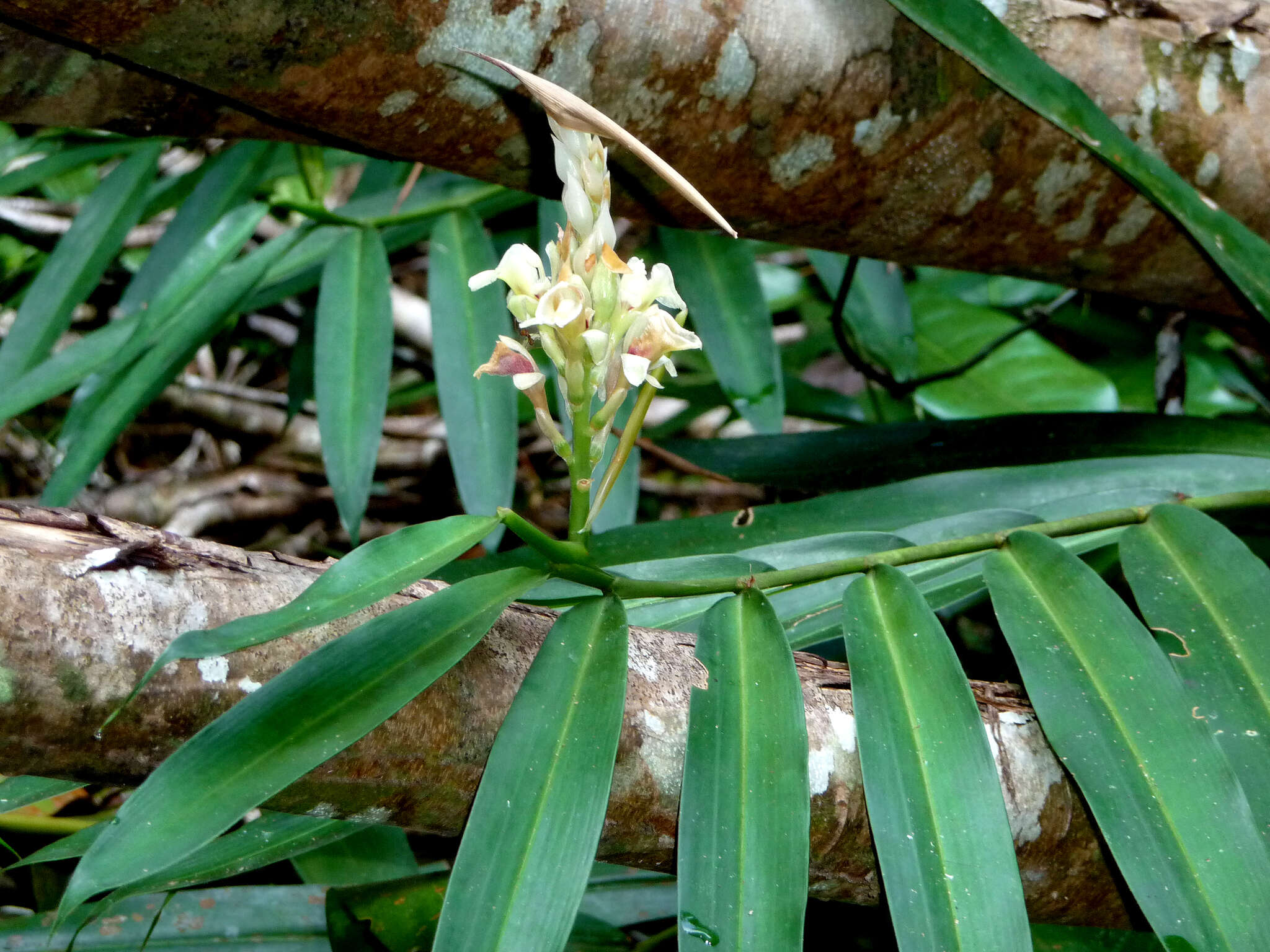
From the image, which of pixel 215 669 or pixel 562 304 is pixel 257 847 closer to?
pixel 215 669

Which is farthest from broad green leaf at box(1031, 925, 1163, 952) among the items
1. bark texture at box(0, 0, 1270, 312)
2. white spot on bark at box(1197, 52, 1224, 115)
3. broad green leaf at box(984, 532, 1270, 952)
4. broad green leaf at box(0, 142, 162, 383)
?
broad green leaf at box(0, 142, 162, 383)

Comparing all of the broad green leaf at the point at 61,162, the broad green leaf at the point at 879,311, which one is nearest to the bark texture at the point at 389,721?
the broad green leaf at the point at 879,311

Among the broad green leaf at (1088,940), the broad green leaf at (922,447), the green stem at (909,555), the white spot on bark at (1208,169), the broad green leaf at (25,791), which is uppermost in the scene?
the white spot on bark at (1208,169)

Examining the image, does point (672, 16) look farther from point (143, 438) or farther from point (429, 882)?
Answer: point (143, 438)

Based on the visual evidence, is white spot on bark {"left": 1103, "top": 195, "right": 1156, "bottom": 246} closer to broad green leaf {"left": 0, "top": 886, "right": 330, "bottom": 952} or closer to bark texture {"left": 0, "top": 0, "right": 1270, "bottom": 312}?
bark texture {"left": 0, "top": 0, "right": 1270, "bottom": 312}

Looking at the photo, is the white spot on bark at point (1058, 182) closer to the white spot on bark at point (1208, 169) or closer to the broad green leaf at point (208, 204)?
the white spot on bark at point (1208, 169)

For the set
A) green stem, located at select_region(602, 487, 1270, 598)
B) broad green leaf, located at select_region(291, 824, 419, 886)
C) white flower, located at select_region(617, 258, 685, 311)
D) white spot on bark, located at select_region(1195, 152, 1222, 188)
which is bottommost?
broad green leaf, located at select_region(291, 824, 419, 886)

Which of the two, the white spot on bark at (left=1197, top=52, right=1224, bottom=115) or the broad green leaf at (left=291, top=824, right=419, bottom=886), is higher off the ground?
the white spot on bark at (left=1197, top=52, right=1224, bottom=115)

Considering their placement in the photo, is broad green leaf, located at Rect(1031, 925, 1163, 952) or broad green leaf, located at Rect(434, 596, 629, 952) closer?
broad green leaf, located at Rect(434, 596, 629, 952)
